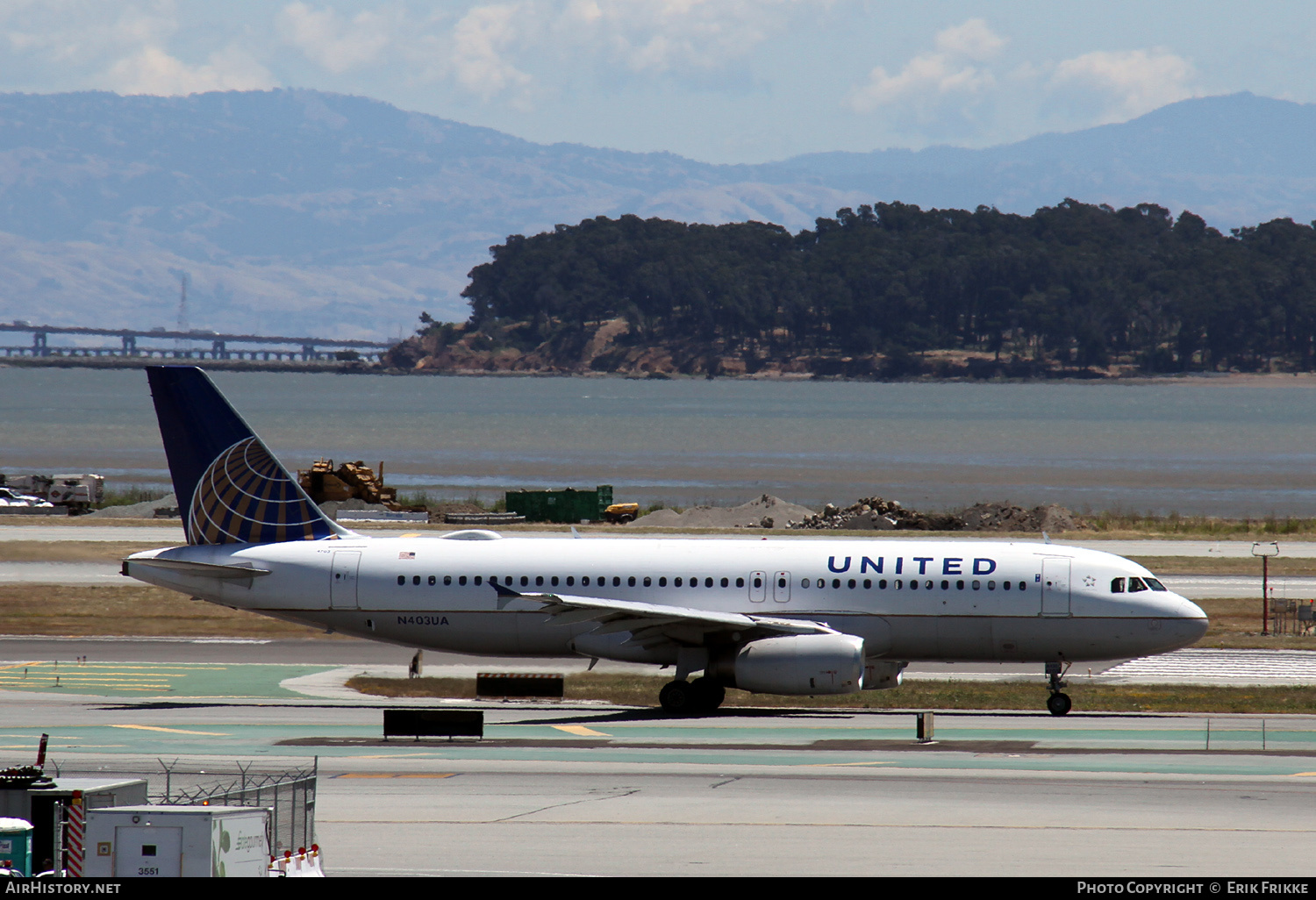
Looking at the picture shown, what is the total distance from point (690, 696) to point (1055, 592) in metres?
9.07

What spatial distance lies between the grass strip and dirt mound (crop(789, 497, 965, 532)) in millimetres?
38853

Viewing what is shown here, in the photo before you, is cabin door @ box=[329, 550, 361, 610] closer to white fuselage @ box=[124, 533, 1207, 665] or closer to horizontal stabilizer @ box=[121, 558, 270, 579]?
white fuselage @ box=[124, 533, 1207, 665]

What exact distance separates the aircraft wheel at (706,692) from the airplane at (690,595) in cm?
4

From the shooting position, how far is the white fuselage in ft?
126

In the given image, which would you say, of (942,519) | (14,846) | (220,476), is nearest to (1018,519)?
(942,519)

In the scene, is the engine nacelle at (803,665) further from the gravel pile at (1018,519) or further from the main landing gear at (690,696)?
the gravel pile at (1018,519)

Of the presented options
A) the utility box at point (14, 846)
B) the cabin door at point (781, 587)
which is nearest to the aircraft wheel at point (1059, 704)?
the cabin door at point (781, 587)

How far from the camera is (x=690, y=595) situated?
39.1 m

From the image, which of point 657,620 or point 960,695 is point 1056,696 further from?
point 657,620

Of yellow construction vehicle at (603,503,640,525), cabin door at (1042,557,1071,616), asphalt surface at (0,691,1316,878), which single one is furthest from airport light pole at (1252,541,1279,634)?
yellow construction vehicle at (603,503,640,525)

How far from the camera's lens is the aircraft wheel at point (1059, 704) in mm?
38062

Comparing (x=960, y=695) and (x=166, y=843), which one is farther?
(x=960, y=695)

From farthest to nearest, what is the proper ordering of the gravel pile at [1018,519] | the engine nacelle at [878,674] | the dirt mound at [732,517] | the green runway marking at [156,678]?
the dirt mound at [732,517], the gravel pile at [1018,519], the green runway marking at [156,678], the engine nacelle at [878,674]
